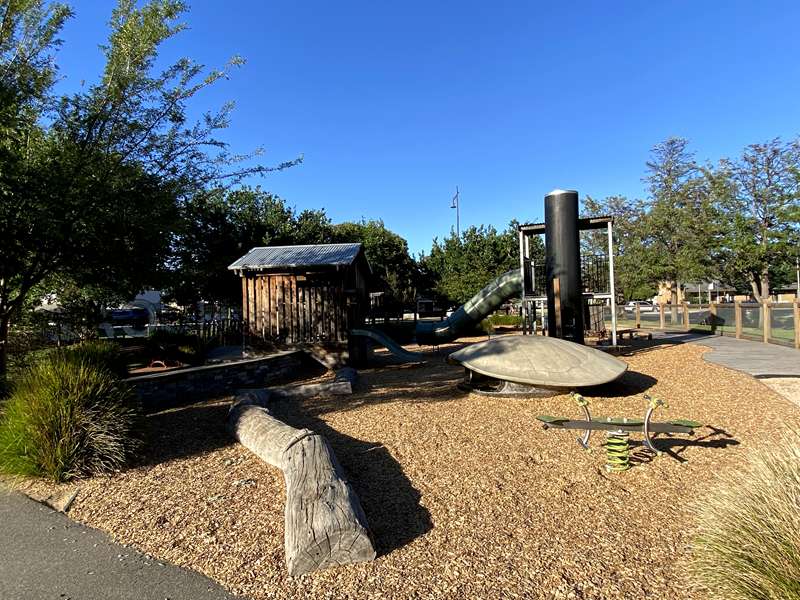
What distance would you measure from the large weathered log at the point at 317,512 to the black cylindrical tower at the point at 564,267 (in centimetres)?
822

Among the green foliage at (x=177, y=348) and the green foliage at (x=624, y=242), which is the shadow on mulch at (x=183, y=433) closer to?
the green foliage at (x=177, y=348)

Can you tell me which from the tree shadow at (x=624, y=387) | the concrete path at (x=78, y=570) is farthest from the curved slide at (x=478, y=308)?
the concrete path at (x=78, y=570)

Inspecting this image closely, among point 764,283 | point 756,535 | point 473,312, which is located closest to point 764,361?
point 473,312

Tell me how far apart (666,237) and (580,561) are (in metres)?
34.8

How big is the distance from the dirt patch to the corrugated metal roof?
6.04 m

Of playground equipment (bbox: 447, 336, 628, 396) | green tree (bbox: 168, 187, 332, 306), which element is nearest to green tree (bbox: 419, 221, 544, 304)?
green tree (bbox: 168, 187, 332, 306)

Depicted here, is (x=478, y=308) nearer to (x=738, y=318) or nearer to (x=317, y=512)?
(x=738, y=318)

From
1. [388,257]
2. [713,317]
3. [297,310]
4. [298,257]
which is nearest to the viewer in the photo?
[297,310]

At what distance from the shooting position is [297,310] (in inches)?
507

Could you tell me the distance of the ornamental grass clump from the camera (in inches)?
89.2

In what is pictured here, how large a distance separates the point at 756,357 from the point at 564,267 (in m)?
5.75

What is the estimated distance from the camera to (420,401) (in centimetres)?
793

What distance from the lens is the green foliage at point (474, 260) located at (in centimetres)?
2998

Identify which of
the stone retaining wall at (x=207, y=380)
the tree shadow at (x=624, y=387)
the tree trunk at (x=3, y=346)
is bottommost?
the tree shadow at (x=624, y=387)
